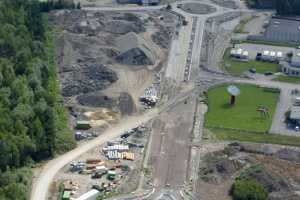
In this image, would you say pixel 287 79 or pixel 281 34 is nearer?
pixel 287 79

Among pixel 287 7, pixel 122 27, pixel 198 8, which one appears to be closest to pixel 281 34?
pixel 287 7

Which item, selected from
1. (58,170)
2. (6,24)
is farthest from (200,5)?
(58,170)

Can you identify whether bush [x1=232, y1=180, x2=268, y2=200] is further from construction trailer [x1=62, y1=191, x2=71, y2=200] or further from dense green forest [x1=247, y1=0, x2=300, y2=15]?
dense green forest [x1=247, y1=0, x2=300, y2=15]

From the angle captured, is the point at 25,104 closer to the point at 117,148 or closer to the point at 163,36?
the point at 117,148

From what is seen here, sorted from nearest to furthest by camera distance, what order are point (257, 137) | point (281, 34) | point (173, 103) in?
point (257, 137) → point (173, 103) → point (281, 34)

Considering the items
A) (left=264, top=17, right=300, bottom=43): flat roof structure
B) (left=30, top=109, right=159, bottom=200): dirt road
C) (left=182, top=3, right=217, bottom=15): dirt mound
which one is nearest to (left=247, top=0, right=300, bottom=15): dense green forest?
(left=264, top=17, right=300, bottom=43): flat roof structure

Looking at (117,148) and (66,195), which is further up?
(117,148)

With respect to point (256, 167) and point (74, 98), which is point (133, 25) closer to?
point (74, 98)

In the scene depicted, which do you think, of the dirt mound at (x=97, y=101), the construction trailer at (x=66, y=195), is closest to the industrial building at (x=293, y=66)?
the dirt mound at (x=97, y=101)
